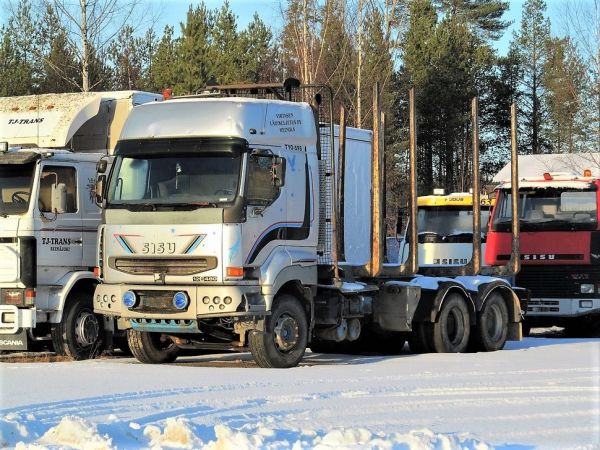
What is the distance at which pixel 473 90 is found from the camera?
5641cm

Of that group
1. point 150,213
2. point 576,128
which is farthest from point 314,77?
point 150,213

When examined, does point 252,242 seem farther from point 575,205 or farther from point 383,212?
point 575,205

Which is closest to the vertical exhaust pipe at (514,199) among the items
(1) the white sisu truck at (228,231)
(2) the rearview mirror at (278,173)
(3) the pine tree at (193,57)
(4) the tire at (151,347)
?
(1) the white sisu truck at (228,231)

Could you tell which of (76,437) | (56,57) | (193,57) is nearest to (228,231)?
(76,437)

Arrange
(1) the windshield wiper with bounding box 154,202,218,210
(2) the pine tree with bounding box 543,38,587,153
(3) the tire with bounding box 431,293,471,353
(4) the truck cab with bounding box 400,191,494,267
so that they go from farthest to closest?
(2) the pine tree with bounding box 543,38,587,153 < (4) the truck cab with bounding box 400,191,494,267 < (3) the tire with bounding box 431,293,471,353 < (1) the windshield wiper with bounding box 154,202,218,210

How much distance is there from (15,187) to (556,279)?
1038cm

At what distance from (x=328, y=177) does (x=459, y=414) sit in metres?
6.03

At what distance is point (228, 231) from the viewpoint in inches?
527

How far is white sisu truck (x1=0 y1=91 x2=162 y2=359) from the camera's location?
1493 cm

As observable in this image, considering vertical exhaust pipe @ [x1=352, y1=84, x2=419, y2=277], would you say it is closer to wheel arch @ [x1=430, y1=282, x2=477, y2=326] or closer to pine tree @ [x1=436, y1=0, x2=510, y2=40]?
wheel arch @ [x1=430, y1=282, x2=477, y2=326]

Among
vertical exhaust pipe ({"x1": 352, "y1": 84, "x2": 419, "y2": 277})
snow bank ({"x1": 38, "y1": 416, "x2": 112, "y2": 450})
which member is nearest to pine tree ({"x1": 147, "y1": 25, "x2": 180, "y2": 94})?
vertical exhaust pipe ({"x1": 352, "y1": 84, "x2": 419, "y2": 277})

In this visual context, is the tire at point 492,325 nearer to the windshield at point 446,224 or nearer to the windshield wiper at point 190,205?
the windshield wiper at point 190,205

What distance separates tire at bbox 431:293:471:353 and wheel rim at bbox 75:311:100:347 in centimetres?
488

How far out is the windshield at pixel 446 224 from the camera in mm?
24109
